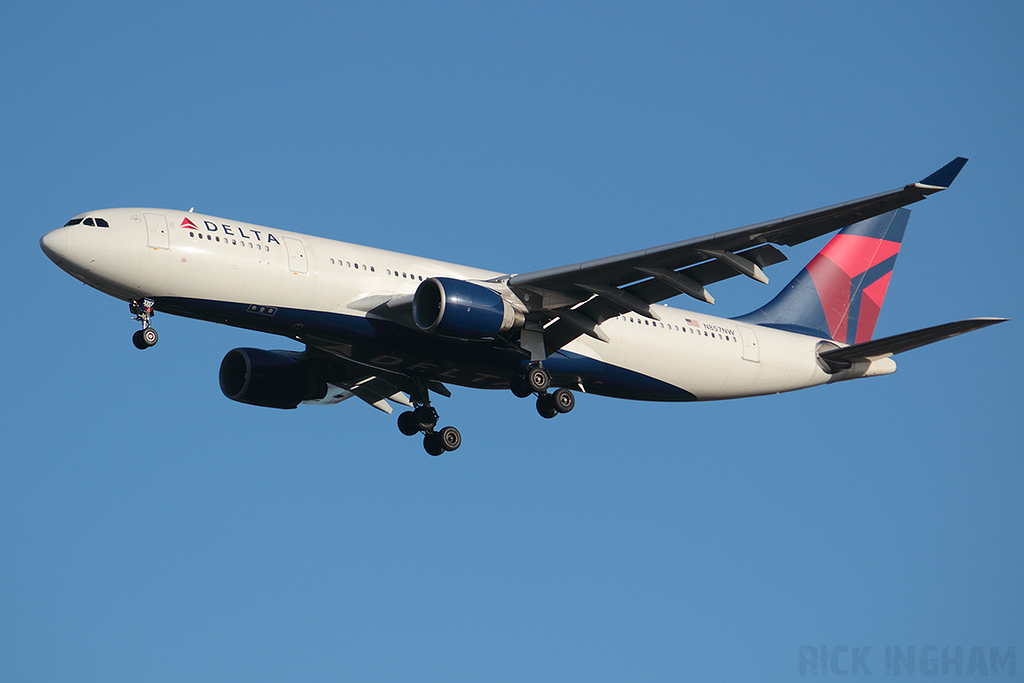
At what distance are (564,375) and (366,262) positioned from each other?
6.88m

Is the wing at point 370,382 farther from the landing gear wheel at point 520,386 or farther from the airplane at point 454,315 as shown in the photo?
the landing gear wheel at point 520,386

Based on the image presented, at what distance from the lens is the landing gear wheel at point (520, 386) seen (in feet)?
101

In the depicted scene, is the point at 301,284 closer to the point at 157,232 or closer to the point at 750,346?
the point at 157,232

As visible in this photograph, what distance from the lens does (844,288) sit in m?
40.8

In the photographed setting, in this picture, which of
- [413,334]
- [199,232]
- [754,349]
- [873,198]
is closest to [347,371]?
[413,334]

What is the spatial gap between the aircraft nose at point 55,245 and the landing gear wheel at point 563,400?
1346 cm

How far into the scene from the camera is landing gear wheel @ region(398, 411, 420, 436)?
34.5 meters

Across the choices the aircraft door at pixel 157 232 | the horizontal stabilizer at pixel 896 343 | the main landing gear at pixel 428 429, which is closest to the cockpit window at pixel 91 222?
the aircraft door at pixel 157 232

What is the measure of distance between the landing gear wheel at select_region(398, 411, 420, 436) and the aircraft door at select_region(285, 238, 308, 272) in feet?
26.0

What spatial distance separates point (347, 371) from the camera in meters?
34.0

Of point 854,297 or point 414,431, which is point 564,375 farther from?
point 854,297

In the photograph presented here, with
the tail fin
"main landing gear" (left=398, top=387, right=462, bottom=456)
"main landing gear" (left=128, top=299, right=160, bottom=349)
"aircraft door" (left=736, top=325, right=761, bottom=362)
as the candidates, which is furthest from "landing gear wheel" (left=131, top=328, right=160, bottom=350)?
the tail fin

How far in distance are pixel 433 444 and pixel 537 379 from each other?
5.45 m

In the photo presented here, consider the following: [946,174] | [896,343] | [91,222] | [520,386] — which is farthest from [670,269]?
[91,222]
